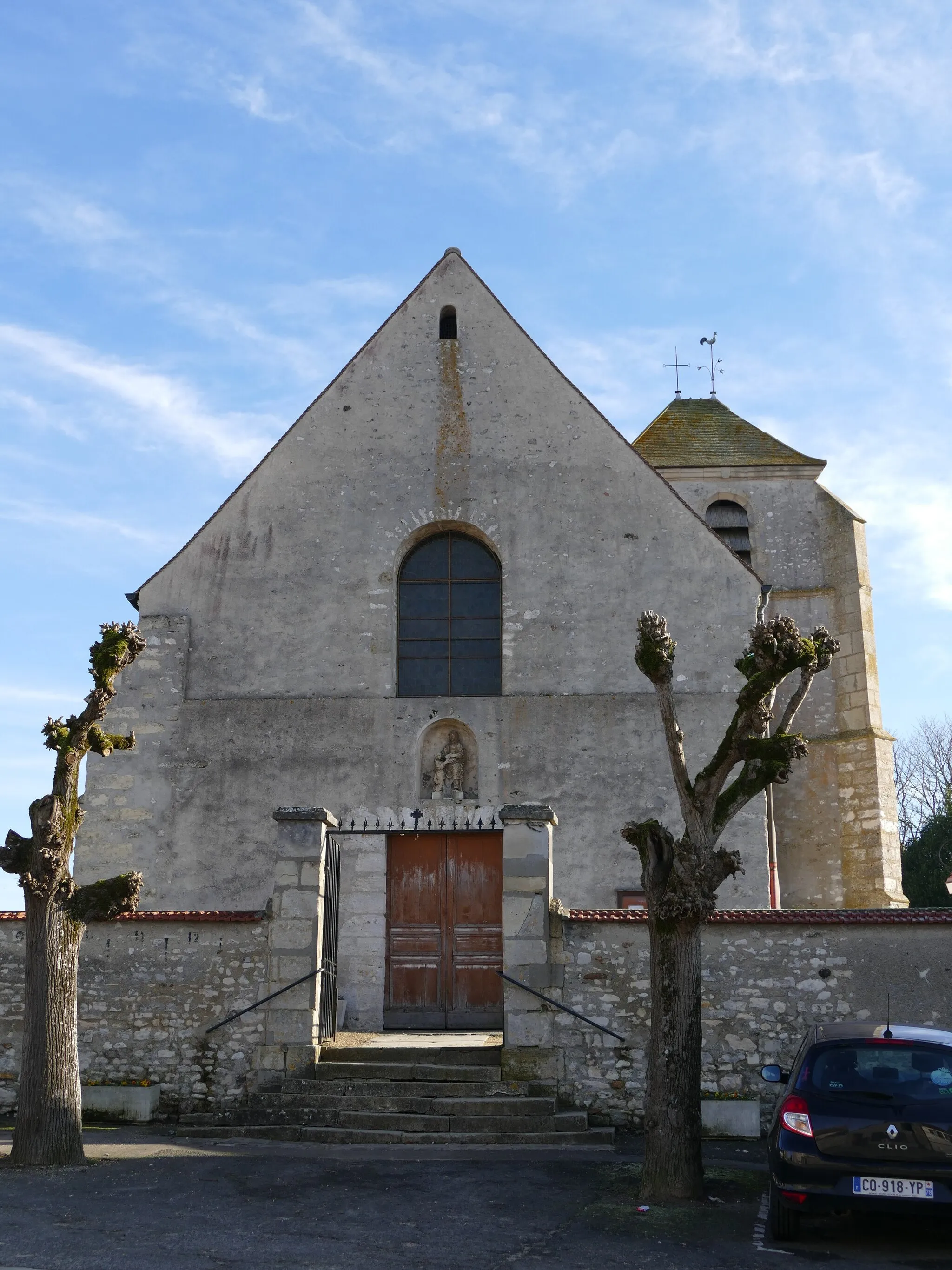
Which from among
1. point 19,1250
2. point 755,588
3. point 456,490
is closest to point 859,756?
point 755,588

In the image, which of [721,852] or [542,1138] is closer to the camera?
[721,852]

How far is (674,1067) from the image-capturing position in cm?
827

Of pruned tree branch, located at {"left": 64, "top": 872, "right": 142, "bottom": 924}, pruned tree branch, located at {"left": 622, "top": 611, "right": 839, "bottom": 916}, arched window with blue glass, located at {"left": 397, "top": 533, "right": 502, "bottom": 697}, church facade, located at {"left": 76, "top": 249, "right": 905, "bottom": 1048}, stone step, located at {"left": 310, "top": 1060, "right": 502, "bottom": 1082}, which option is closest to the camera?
pruned tree branch, located at {"left": 622, "top": 611, "right": 839, "bottom": 916}

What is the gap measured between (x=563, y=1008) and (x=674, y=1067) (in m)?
2.58

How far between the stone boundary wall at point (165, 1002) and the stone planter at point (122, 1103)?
0.12 meters

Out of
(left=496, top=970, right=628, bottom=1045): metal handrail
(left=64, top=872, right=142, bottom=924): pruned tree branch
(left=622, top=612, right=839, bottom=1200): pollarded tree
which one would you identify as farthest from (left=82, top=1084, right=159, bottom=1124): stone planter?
(left=622, top=612, right=839, bottom=1200): pollarded tree

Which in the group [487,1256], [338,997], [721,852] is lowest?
[487,1256]

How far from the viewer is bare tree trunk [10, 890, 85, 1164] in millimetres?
8891

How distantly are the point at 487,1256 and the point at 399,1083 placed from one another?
13.8 ft

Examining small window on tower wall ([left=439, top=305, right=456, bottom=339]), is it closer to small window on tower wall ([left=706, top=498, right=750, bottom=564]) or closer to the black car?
small window on tower wall ([left=706, top=498, right=750, bottom=564])

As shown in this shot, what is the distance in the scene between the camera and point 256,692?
1485 cm

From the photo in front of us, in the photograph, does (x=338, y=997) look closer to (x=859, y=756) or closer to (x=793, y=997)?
(x=793, y=997)

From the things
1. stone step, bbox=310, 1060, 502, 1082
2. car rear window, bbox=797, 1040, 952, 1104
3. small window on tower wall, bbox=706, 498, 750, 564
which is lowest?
stone step, bbox=310, 1060, 502, 1082

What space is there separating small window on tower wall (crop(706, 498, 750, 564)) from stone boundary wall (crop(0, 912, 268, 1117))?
11876mm
